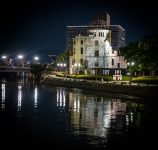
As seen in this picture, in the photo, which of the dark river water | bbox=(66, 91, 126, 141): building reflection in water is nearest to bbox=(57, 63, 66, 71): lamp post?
bbox=(66, 91, 126, 141): building reflection in water

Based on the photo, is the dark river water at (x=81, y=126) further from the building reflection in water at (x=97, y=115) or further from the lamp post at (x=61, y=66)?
the lamp post at (x=61, y=66)

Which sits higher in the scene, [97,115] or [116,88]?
[116,88]

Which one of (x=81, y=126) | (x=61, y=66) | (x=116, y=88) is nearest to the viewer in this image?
(x=81, y=126)

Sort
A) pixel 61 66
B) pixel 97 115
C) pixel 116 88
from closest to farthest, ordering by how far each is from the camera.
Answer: pixel 97 115, pixel 116 88, pixel 61 66

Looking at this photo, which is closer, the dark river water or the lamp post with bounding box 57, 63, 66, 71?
the dark river water

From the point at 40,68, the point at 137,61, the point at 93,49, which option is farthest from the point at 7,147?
the point at 40,68

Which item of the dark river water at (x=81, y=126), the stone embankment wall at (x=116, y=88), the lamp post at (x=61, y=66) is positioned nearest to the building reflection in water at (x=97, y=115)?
the dark river water at (x=81, y=126)

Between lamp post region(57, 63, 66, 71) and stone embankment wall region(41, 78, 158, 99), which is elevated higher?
lamp post region(57, 63, 66, 71)

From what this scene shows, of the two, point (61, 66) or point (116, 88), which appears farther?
point (61, 66)

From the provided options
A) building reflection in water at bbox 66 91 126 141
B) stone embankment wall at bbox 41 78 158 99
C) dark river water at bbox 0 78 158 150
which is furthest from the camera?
stone embankment wall at bbox 41 78 158 99

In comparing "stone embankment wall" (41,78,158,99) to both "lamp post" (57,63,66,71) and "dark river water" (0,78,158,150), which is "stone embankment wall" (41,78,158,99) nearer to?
"dark river water" (0,78,158,150)

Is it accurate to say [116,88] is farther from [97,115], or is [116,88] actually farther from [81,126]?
[81,126]

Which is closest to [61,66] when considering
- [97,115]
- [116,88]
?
[116,88]

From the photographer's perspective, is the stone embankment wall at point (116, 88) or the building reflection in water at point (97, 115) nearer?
the building reflection in water at point (97, 115)
